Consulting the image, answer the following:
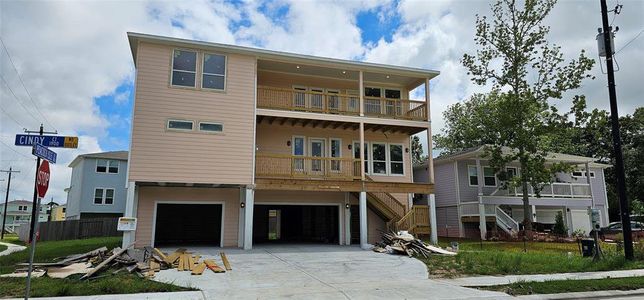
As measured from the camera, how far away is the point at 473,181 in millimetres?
27781

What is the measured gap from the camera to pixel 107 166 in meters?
35.0

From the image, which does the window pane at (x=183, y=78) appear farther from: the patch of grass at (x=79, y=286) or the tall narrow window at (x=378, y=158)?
the patch of grass at (x=79, y=286)

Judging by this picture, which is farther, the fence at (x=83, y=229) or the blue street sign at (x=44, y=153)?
the fence at (x=83, y=229)

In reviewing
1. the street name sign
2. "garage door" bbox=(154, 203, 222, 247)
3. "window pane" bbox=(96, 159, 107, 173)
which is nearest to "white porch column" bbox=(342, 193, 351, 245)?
"garage door" bbox=(154, 203, 222, 247)

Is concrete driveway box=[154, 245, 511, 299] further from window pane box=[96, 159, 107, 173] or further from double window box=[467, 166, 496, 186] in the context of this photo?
window pane box=[96, 159, 107, 173]

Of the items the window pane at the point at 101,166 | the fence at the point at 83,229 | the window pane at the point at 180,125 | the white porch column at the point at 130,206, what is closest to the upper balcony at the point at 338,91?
the window pane at the point at 180,125

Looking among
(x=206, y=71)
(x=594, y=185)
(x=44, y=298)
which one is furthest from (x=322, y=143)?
(x=594, y=185)

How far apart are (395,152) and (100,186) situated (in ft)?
80.4

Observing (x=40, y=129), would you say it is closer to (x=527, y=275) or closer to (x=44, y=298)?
(x=44, y=298)

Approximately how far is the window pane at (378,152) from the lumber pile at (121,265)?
34.6 ft

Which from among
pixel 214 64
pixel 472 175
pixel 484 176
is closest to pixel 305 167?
pixel 214 64

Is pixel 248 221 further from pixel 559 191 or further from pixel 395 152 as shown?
pixel 559 191

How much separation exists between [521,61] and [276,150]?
14601 millimetres

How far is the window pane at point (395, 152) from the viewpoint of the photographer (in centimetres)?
2189
